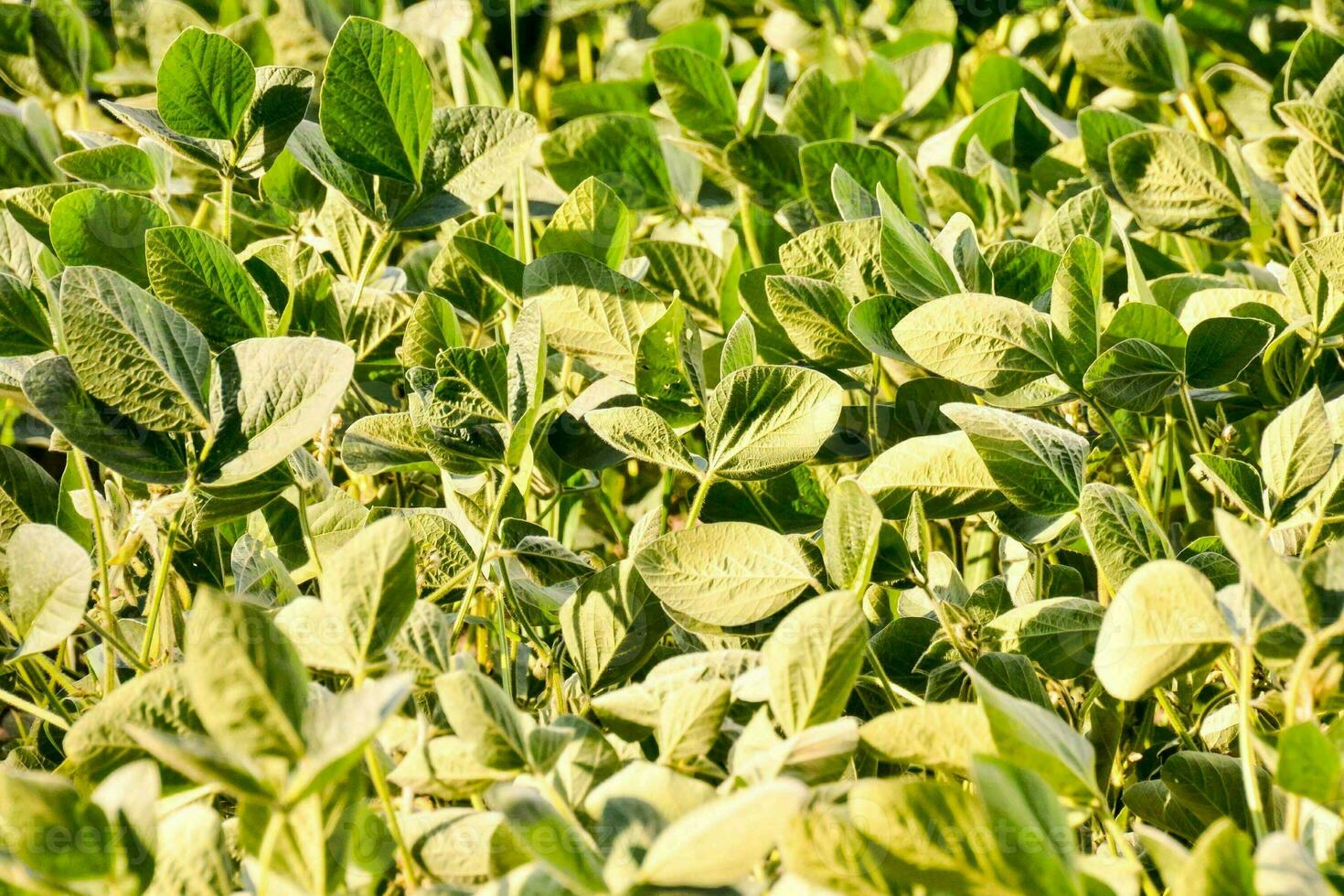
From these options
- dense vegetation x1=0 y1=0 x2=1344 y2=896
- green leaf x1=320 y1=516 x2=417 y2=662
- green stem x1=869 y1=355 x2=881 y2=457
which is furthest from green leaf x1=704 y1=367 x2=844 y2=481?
green leaf x1=320 y1=516 x2=417 y2=662

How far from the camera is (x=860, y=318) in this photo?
2.30ft

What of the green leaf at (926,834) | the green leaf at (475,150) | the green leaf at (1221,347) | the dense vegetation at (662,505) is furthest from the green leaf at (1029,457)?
the green leaf at (475,150)

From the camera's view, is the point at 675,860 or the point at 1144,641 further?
the point at 1144,641

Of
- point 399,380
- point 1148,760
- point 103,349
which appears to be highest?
point 103,349

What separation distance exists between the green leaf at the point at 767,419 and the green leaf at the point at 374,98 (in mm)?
268

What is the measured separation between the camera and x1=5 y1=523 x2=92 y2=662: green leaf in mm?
557

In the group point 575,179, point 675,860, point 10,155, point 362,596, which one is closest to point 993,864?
point 675,860

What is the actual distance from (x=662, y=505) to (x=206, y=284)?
1.02 ft

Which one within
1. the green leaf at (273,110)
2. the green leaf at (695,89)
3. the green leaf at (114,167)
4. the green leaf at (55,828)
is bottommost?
the green leaf at (55,828)

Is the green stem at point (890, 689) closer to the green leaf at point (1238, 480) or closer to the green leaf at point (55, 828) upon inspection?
the green leaf at point (1238, 480)

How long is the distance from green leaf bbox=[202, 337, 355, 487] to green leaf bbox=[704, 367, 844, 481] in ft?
0.67

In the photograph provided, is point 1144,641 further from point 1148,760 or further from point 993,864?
point 1148,760

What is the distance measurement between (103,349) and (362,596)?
0.19 m

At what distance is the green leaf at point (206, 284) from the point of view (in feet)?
2.19
